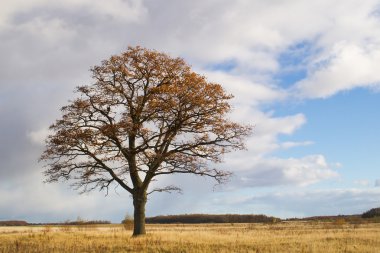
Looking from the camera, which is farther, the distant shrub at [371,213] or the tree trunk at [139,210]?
the distant shrub at [371,213]

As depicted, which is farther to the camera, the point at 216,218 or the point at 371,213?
the point at 216,218

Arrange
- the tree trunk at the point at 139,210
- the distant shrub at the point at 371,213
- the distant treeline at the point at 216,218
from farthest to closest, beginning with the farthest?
1. the distant treeline at the point at 216,218
2. the distant shrub at the point at 371,213
3. the tree trunk at the point at 139,210

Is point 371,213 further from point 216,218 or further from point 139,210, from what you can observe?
point 139,210

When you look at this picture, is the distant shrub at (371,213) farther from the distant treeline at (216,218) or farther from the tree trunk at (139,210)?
the tree trunk at (139,210)

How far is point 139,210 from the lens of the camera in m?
37.2

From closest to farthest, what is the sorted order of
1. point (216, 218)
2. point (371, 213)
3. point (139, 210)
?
point (139, 210), point (371, 213), point (216, 218)

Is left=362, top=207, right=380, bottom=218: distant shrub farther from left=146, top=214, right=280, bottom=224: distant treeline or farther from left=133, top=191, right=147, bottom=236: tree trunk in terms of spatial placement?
left=133, top=191, right=147, bottom=236: tree trunk

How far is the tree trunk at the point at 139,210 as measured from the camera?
36719 mm

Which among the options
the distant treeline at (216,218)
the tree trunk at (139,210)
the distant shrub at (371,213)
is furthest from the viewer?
the distant treeline at (216,218)

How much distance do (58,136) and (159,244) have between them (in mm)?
13113

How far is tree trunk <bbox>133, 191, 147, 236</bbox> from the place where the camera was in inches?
1446

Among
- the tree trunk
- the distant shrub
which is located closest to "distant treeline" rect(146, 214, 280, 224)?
the distant shrub

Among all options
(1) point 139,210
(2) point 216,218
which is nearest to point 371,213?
(2) point 216,218

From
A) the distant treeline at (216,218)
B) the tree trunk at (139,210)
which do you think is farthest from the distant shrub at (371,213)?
the tree trunk at (139,210)
